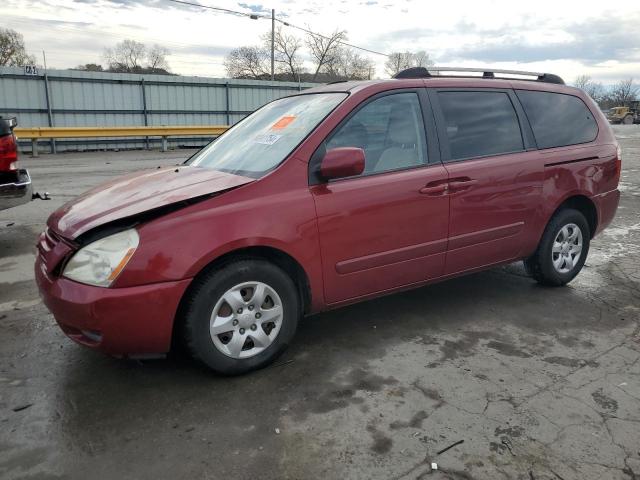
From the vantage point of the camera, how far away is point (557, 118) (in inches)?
179

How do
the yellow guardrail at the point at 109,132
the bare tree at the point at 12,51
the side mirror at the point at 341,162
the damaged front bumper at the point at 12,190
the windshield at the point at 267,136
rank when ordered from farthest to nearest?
the bare tree at the point at 12,51
the yellow guardrail at the point at 109,132
the damaged front bumper at the point at 12,190
the windshield at the point at 267,136
the side mirror at the point at 341,162

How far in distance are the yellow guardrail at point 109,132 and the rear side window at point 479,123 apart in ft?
35.7

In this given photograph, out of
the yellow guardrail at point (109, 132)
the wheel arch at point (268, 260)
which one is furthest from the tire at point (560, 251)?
the yellow guardrail at point (109, 132)

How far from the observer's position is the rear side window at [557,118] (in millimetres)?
4395

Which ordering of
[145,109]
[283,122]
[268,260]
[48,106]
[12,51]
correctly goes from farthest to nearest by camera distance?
[12,51] → [145,109] → [48,106] → [283,122] → [268,260]

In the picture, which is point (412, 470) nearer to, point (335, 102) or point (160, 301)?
point (160, 301)

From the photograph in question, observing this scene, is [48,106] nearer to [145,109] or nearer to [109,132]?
[109,132]

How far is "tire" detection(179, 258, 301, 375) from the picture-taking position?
114 inches

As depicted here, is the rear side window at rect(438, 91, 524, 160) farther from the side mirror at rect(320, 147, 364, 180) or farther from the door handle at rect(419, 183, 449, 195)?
the side mirror at rect(320, 147, 364, 180)

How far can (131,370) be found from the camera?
3.21 metres

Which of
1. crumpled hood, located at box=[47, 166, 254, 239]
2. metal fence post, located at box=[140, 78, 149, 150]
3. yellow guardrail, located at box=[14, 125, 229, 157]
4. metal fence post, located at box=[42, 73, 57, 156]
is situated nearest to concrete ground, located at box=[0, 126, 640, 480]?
crumpled hood, located at box=[47, 166, 254, 239]

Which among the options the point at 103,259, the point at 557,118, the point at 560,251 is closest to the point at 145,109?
the point at 557,118

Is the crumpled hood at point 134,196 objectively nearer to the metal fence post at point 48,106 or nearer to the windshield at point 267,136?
the windshield at point 267,136

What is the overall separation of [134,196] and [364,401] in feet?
5.92
